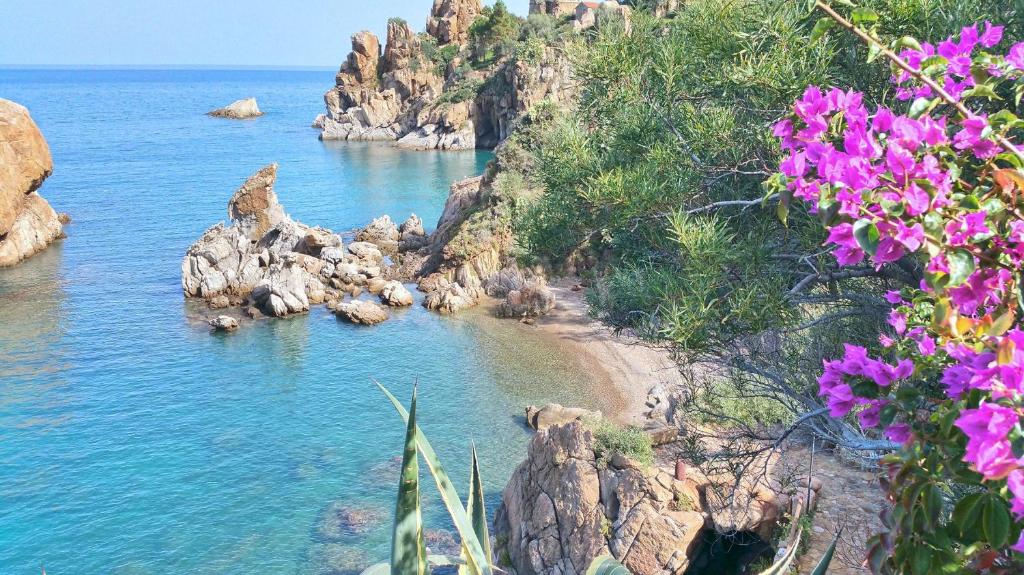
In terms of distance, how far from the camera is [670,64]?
8055mm

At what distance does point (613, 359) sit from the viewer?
26.8 m

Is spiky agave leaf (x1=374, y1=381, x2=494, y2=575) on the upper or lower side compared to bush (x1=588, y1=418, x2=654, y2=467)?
upper

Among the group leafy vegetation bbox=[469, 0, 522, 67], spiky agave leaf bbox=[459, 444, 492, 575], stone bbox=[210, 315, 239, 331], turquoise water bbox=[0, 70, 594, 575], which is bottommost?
turquoise water bbox=[0, 70, 594, 575]

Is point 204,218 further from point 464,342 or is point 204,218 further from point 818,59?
point 818,59

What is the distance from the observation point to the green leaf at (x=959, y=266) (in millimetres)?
2619

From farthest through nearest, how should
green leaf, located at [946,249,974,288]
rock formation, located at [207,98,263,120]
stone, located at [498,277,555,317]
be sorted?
1. rock formation, located at [207,98,263,120]
2. stone, located at [498,277,555,317]
3. green leaf, located at [946,249,974,288]

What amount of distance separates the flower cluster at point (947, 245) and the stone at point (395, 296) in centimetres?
2969

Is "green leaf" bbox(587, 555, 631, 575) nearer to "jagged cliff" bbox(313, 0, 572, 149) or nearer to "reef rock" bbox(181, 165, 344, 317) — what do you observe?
"reef rock" bbox(181, 165, 344, 317)

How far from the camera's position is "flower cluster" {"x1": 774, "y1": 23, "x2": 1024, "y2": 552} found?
2414mm

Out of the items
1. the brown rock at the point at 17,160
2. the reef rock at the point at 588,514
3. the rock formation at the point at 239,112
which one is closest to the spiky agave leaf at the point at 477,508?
the reef rock at the point at 588,514

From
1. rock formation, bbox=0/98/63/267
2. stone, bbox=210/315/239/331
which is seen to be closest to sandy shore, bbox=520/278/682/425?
stone, bbox=210/315/239/331

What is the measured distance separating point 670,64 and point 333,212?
45829 millimetres

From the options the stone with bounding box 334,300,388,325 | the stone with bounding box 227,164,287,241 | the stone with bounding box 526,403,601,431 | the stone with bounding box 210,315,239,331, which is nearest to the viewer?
the stone with bounding box 526,403,601,431

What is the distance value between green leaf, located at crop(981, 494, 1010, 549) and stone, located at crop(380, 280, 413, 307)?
30.6 m
